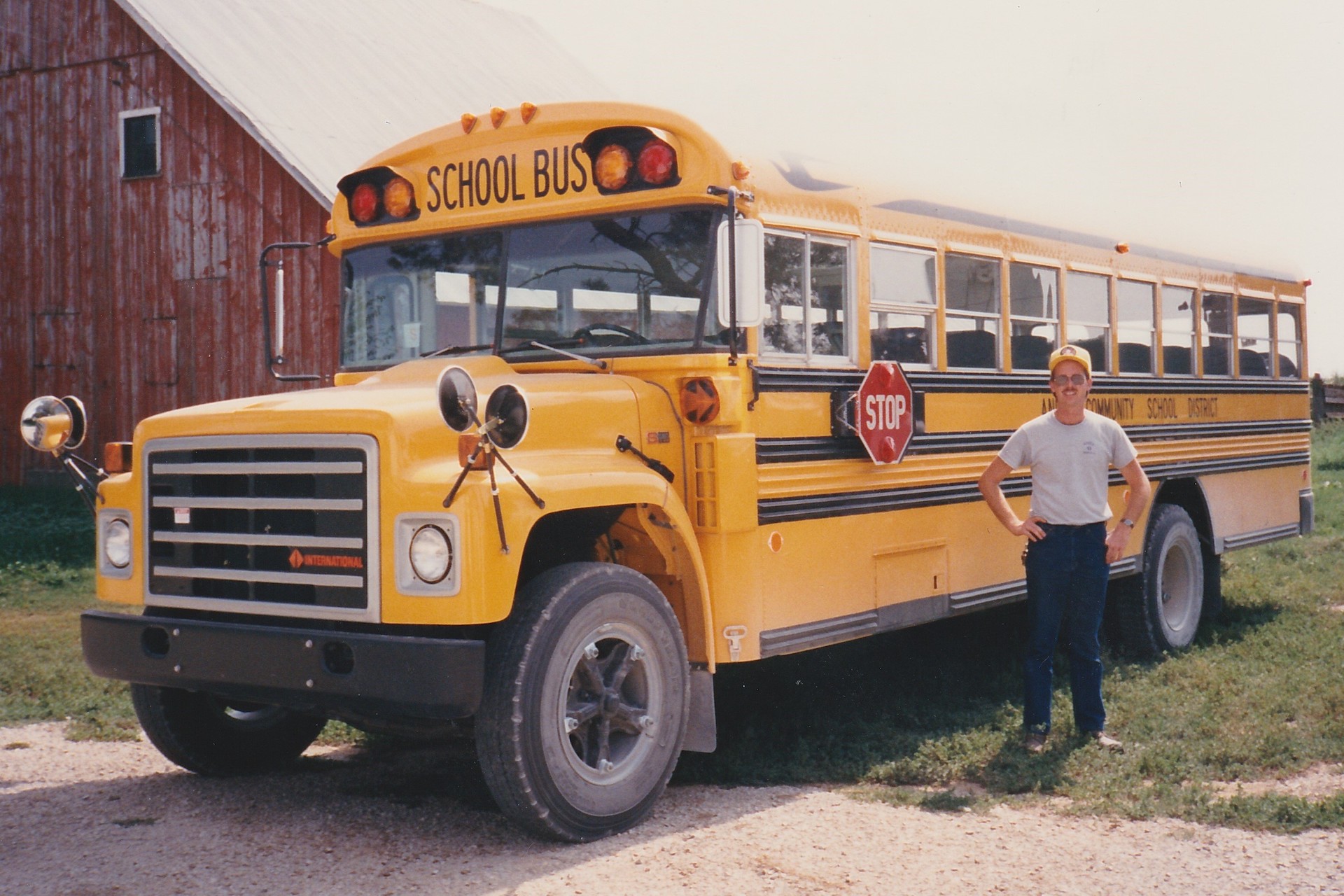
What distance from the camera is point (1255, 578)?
442 inches

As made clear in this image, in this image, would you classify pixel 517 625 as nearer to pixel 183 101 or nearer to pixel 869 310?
pixel 869 310

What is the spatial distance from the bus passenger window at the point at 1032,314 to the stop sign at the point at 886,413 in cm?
114

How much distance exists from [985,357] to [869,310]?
110cm

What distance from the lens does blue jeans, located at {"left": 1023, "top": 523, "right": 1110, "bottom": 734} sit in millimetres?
6309

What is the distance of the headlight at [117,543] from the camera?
525cm

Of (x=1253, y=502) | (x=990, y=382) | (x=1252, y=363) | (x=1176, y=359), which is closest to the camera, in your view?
(x=990, y=382)

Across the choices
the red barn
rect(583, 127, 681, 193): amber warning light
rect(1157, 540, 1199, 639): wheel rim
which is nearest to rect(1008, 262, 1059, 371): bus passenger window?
rect(1157, 540, 1199, 639): wheel rim

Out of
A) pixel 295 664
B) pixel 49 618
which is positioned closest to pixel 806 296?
pixel 295 664

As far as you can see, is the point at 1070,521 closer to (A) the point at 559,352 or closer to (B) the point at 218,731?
(A) the point at 559,352

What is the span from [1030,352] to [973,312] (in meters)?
0.67

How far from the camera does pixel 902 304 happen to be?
6.42 meters

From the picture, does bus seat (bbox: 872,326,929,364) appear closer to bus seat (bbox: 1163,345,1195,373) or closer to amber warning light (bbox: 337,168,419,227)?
amber warning light (bbox: 337,168,419,227)

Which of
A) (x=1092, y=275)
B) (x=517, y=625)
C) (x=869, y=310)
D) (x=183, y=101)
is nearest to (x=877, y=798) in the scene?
(x=517, y=625)

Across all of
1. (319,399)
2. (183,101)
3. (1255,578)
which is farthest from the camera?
(183,101)
